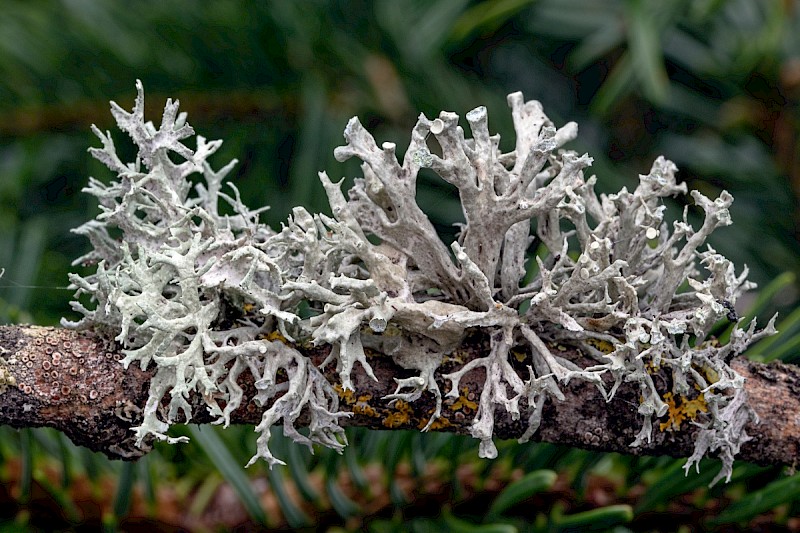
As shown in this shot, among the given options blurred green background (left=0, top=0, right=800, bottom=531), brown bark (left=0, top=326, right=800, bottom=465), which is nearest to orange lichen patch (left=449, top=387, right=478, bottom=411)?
brown bark (left=0, top=326, right=800, bottom=465)

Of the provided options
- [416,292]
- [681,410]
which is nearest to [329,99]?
[416,292]

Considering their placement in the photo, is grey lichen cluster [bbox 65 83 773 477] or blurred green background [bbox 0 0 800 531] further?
blurred green background [bbox 0 0 800 531]

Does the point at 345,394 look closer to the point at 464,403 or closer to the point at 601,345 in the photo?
the point at 464,403

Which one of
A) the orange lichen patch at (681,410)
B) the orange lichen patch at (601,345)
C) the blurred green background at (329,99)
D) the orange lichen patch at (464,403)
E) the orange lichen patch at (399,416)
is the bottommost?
the orange lichen patch at (399,416)

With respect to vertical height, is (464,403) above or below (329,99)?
below

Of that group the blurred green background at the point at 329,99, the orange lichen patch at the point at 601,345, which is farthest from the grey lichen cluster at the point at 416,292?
the blurred green background at the point at 329,99

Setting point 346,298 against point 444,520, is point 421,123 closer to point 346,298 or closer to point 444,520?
point 346,298

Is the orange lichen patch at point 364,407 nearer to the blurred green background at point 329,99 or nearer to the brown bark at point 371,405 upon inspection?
the brown bark at point 371,405

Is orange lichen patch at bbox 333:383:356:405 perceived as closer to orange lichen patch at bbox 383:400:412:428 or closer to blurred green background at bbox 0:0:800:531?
orange lichen patch at bbox 383:400:412:428
